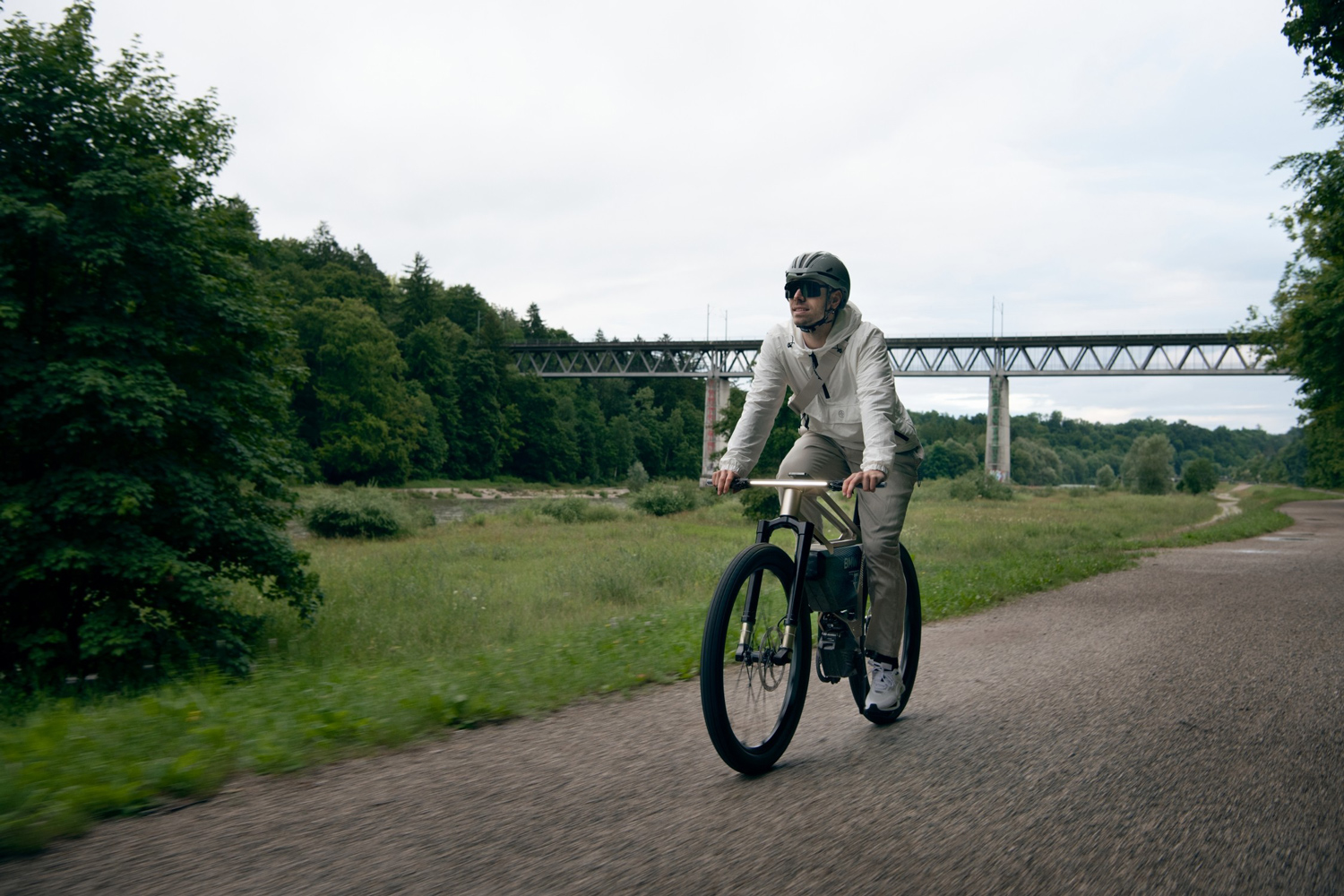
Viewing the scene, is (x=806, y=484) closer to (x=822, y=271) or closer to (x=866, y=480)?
(x=866, y=480)

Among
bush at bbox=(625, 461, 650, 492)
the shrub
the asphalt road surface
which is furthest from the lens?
bush at bbox=(625, 461, 650, 492)

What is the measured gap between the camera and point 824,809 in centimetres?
313

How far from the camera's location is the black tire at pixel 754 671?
131 inches

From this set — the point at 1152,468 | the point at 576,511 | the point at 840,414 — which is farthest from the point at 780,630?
the point at 1152,468

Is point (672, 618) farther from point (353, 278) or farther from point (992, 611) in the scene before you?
point (353, 278)

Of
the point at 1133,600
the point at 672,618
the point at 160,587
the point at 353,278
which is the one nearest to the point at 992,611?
the point at 1133,600

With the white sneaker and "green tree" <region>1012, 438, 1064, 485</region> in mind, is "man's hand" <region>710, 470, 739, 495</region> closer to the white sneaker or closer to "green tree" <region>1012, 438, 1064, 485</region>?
the white sneaker

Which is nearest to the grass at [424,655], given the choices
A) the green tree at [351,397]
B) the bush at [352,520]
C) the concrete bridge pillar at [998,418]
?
the bush at [352,520]

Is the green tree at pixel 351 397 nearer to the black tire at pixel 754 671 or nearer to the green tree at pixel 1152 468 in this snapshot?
the black tire at pixel 754 671

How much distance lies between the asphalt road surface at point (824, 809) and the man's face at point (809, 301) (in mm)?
1952

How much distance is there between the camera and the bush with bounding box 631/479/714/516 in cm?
4502

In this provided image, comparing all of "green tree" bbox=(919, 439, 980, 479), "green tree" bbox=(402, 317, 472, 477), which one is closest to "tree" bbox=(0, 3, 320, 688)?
"green tree" bbox=(402, 317, 472, 477)

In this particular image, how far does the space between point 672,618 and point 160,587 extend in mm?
6917

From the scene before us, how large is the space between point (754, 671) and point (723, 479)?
821 millimetres
